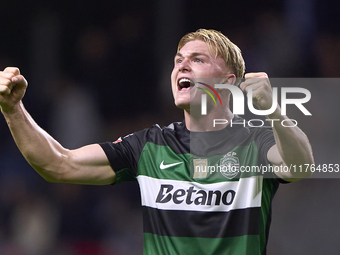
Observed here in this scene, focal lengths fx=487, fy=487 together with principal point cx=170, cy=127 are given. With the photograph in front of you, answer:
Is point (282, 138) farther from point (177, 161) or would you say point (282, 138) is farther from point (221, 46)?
point (221, 46)


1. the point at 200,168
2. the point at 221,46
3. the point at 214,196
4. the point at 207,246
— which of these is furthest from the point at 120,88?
the point at 207,246

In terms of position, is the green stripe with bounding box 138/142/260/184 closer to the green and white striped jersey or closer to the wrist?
the green and white striped jersey

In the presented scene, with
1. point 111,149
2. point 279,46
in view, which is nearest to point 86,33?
point 279,46

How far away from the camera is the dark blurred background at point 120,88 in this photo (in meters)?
4.52

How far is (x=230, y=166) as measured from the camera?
8.03ft

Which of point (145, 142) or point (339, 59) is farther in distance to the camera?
point (339, 59)

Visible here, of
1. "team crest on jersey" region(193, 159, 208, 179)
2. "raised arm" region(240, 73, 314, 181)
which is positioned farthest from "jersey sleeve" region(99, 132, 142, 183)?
"raised arm" region(240, 73, 314, 181)

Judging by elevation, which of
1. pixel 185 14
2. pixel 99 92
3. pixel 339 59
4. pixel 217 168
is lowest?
pixel 217 168

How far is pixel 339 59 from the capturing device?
5.10 metres

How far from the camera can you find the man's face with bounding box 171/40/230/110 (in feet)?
8.79

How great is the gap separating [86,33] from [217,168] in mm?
3185

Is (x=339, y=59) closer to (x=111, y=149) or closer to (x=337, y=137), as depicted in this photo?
(x=337, y=137)

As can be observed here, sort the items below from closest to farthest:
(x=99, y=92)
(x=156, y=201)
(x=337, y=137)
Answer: (x=156, y=201) → (x=337, y=137) → (x=99, y=92)

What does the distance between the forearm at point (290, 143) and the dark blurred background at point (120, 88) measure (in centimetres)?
236
